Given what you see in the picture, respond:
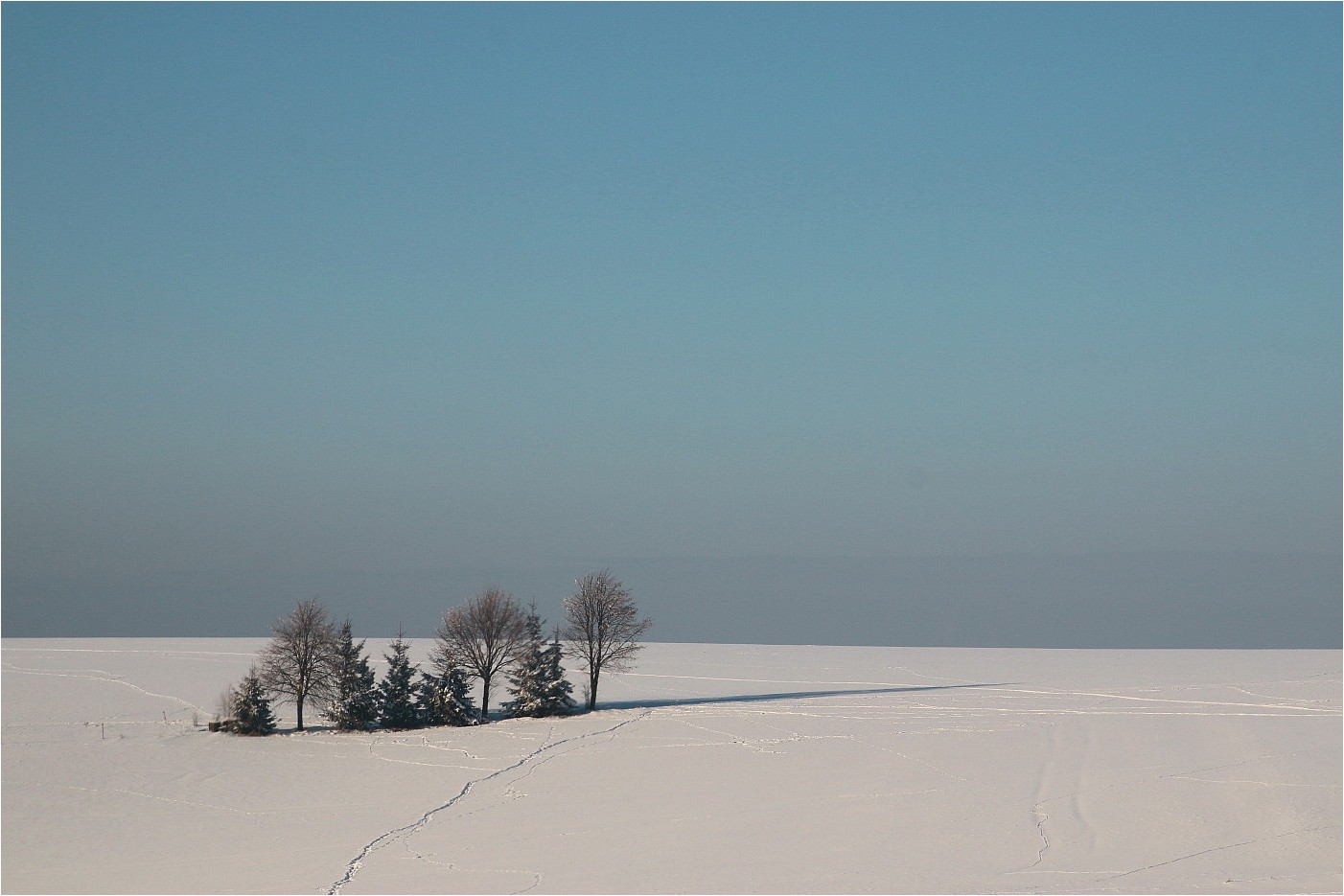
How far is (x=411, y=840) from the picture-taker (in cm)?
2611

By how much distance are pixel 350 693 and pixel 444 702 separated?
339 centimetres

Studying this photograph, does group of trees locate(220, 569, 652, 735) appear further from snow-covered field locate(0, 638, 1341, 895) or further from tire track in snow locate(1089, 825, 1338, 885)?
tire track in snow locate(1089, 825, 1338, 885)

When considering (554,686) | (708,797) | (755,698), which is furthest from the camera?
(755,698)

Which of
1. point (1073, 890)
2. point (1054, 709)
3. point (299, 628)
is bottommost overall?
point (1073, 890)

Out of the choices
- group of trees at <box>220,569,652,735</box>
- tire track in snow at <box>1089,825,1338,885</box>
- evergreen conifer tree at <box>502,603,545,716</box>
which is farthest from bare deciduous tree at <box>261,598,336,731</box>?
tire track in snow at <box>1089,825,1338,885</box>

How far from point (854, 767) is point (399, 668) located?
17.9 metres

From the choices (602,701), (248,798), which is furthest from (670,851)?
(602,701)

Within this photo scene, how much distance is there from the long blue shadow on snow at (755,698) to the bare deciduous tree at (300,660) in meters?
11.2

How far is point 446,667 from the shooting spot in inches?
1713

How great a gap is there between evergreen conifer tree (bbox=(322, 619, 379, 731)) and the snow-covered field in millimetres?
1433

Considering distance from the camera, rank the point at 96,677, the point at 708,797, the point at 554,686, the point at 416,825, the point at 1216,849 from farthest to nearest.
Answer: the point at 96,677 → the point at 554,686 → the point at 708,797 → the point at 416,825 → the point at 1216,849

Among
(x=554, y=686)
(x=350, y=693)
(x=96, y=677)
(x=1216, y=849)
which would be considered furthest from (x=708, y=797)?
(x=96, y=677)

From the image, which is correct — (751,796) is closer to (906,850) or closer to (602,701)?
(906,850)

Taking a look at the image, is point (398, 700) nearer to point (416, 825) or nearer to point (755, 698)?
point (416, 825)
